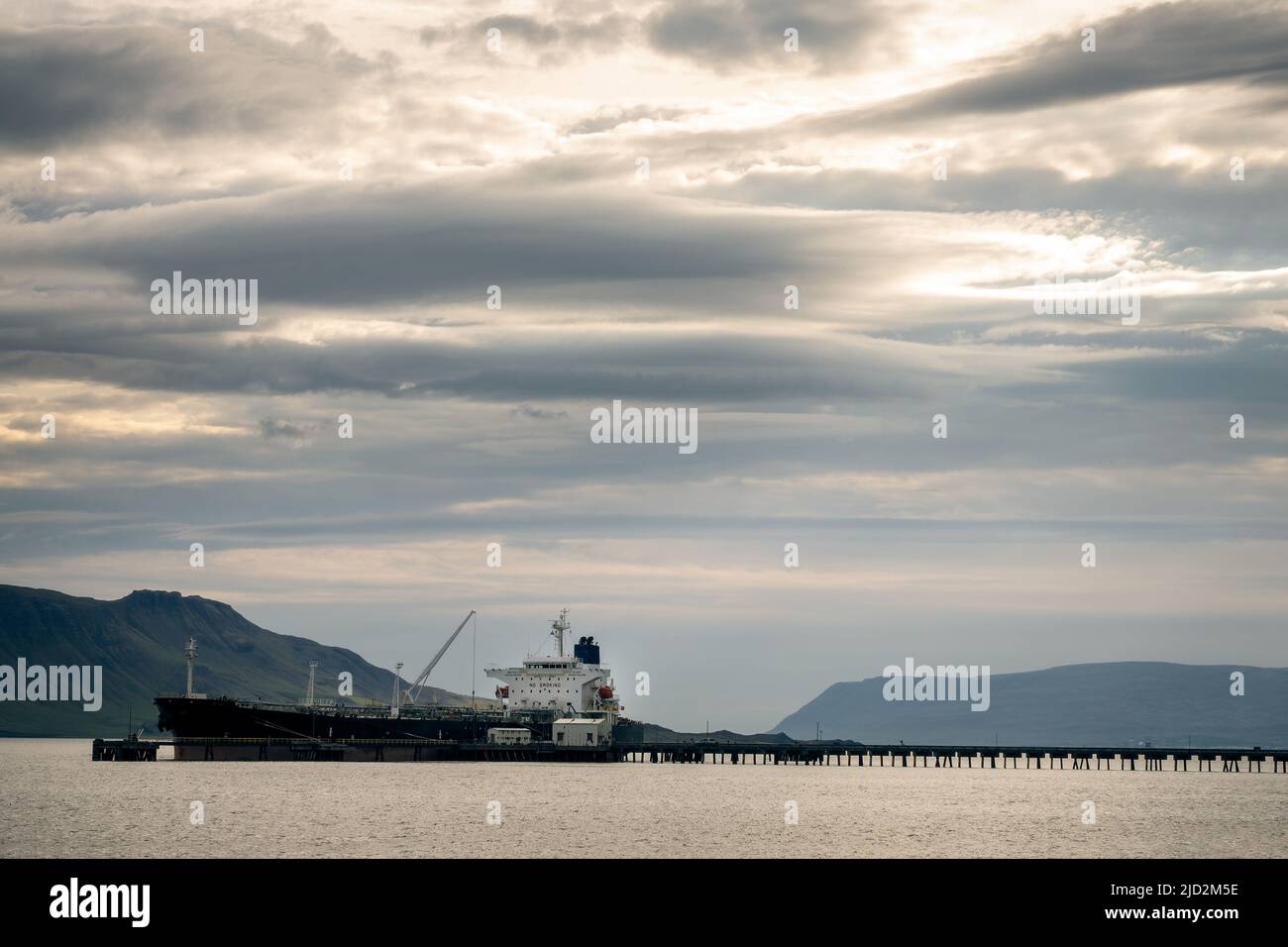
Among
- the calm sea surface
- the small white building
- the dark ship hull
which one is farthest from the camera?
the small white building

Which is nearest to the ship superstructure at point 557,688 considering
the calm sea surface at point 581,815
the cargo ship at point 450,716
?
the cargo ship at point 450,716

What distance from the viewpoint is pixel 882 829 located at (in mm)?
89625

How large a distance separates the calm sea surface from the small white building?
16.3 m

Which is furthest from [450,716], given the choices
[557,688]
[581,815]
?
[581,815]

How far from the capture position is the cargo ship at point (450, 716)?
160 meters

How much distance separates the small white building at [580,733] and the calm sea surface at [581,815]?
1626 centimetres

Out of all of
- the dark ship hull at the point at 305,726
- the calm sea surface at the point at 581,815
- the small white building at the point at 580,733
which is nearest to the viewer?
the calm sea surface at the point at 581,815

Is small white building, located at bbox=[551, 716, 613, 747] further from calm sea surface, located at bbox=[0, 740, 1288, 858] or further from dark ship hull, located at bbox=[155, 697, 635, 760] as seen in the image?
calm sea surface, located at bbox=[0, 740, 1288, 858]

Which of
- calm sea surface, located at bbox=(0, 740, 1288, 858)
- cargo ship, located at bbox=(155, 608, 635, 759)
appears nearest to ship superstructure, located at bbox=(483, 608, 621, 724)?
cargo ship, located at bbox=(155, 608, 635, 759)

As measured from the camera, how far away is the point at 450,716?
188000 millimetres

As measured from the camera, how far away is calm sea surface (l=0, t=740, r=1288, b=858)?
74688 millimetres

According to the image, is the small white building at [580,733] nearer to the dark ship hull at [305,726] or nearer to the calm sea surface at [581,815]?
the dark ship hull at [305,726]

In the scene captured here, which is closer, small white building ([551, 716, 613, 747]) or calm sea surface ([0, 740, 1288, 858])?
calm sea surface ([0, 740, 1288, 858])
